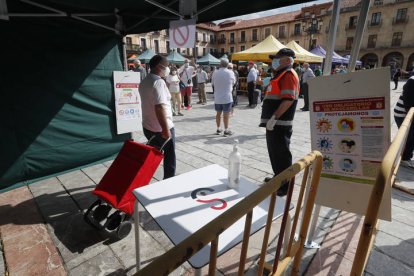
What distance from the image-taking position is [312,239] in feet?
7.74

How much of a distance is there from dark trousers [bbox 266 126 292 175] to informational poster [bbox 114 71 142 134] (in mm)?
2800

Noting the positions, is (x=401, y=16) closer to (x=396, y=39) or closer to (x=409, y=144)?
(x=396, y=39)

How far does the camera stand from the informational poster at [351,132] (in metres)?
1.79

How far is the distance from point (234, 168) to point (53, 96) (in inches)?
132

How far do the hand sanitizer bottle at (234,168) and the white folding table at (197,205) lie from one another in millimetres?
45

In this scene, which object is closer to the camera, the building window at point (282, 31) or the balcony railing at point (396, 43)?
the balcony railing at point (396, 43)

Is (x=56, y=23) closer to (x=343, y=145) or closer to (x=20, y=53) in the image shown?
(x=20, y=53)

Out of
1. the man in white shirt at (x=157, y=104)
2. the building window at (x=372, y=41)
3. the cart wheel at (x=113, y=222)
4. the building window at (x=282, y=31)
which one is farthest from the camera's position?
the building window at (x=282, y=31)

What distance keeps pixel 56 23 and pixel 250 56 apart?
853 centimetres

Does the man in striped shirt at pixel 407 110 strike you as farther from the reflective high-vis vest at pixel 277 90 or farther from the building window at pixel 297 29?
the building window at pixel 297 29

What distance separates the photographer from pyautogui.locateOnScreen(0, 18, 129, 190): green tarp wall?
3328mm

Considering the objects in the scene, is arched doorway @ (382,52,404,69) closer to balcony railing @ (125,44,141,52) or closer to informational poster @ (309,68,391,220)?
balcony railing @ (125,44,141,52)

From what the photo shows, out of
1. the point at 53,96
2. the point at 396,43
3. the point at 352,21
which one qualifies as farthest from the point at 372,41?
the point at 53,96

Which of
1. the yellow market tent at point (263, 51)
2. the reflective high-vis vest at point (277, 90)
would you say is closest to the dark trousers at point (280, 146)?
the reflective high-vis vest at point (277, 90)
